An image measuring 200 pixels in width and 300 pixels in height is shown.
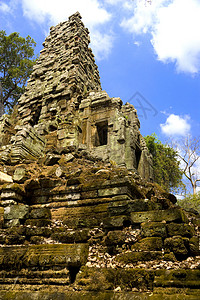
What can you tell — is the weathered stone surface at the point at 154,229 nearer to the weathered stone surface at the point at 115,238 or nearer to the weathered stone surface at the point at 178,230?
the weathered stone surface at the point at 178,230

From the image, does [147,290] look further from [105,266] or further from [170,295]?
[105,266]

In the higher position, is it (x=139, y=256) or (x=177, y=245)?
(x=177, y=245)

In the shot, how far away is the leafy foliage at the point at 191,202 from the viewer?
65.1ft

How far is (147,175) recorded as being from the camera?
1454 centimetres

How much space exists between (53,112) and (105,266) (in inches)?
491

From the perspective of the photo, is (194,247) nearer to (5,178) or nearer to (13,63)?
(5,178)

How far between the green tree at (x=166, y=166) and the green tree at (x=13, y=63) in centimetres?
1741

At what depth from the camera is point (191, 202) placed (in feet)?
66.7

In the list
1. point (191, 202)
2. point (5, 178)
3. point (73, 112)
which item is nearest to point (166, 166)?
point (191, 202)

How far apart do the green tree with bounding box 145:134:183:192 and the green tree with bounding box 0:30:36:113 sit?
17.4 meters

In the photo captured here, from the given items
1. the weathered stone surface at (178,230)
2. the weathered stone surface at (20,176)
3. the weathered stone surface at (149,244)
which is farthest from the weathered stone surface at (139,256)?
the weathered stone surface at (20,176)

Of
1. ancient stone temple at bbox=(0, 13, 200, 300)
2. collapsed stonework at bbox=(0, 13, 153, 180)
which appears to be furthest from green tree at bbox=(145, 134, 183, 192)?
ancient stone temple at bbox=(0, 13, 200, 300)

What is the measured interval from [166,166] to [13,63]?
22.4 m

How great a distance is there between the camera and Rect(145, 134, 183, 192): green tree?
2436cm
